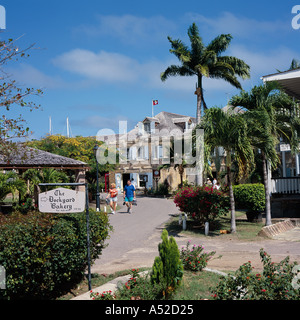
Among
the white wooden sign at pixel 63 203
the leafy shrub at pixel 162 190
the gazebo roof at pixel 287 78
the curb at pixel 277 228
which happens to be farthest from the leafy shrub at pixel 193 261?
the leafy shrub at pixel 162 190

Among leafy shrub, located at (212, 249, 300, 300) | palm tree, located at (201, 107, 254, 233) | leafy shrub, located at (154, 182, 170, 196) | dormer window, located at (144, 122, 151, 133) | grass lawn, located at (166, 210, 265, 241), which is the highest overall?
dormer window, located at (144, 122, 151, 133)

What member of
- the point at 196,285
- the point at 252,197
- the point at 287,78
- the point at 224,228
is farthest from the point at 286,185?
the point at 196,285

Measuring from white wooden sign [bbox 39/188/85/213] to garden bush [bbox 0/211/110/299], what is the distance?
0.58 ft

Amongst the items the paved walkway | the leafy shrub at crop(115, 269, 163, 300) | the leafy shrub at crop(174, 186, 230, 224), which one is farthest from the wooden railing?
the leafy shrub at crop(115, 269, 163, 300)

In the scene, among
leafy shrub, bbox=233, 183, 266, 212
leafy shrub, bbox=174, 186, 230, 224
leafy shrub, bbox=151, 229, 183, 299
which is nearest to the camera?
leafy shrub, bbox=151, 229, 183, 299

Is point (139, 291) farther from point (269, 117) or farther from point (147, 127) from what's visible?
point (147, 127)

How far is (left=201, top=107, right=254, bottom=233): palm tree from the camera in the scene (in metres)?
13.2

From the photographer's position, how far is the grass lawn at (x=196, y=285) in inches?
232

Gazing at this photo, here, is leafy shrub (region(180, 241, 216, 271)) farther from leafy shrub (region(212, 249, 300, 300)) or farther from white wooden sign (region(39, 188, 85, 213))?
white wooden sign (region(39, 188, 85, 213))

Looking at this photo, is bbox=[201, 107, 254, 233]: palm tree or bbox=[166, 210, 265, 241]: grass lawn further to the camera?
bbox=[166, 210, 265, 241]: grass lawn
